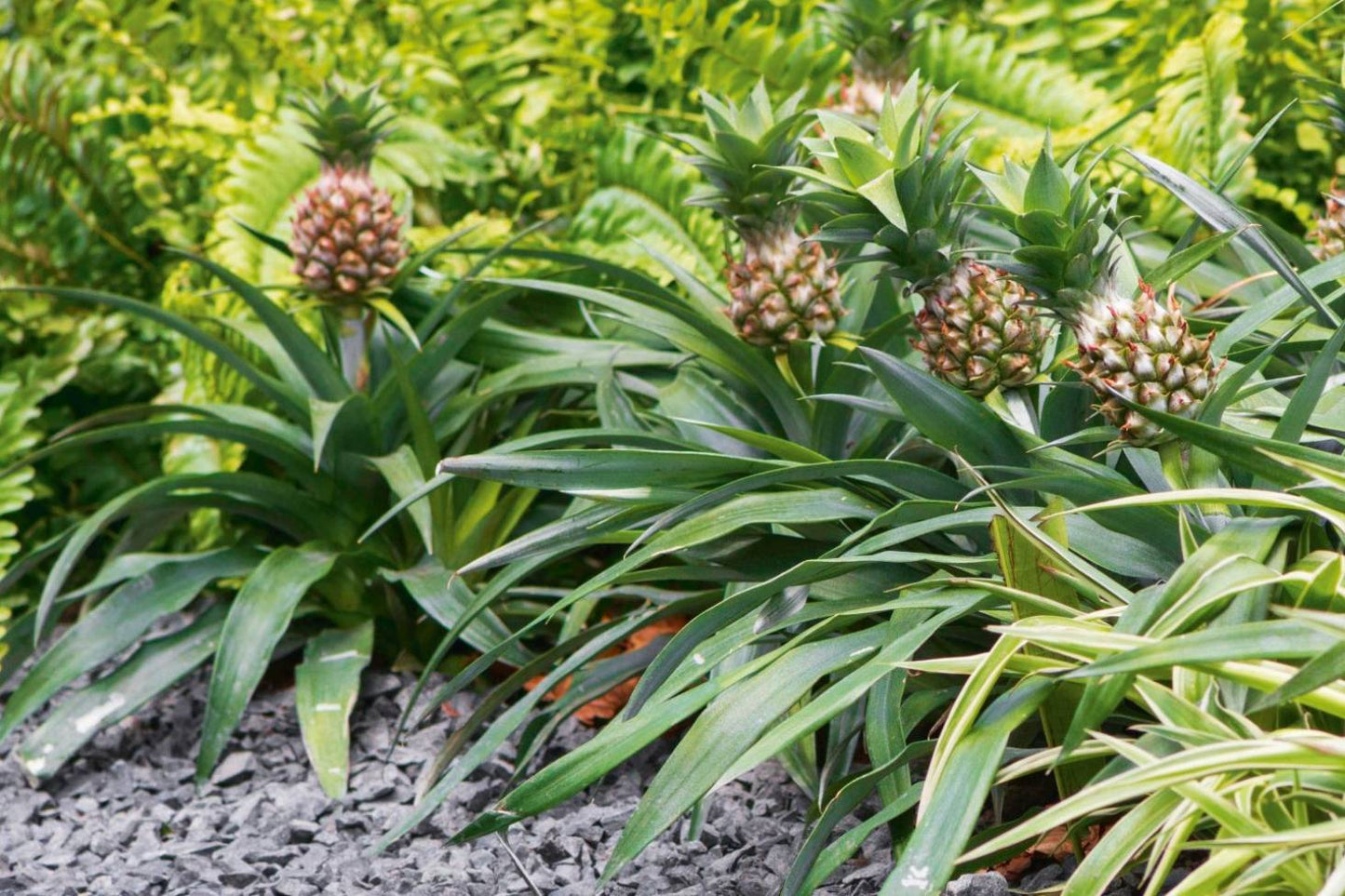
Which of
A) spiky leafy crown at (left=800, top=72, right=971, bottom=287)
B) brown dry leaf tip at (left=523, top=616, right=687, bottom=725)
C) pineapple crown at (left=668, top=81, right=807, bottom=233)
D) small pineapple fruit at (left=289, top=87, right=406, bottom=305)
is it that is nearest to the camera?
spiky leafy crown at (left=800, top=72, right=971, bottom=287)

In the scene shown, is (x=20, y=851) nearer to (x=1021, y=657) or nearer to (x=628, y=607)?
(x=628, y=607)

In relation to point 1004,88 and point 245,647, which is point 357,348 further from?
point 1004,88

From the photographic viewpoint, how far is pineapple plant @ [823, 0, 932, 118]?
105 inches

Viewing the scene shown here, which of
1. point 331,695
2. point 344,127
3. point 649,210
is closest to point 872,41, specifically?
point 649,210

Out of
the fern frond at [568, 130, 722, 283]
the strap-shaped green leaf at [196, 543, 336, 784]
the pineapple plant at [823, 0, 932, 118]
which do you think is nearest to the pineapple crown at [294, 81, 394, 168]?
the fern frond at [568, 130, 722, 283]

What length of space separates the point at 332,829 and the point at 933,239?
130 centimetres

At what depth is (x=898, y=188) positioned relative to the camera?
5.65ft

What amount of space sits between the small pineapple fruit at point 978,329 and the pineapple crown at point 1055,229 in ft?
0.29

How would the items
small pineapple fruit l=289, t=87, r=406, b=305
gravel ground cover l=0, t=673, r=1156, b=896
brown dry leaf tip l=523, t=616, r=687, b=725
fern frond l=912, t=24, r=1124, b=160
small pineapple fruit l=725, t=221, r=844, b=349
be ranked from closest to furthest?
1. gravel ground cover l=0, t=673, r=1156, b=896
2. small pineapple fruit l=725, t=221, r=844, b=349
3. brown dry leaf tip l=523, t=616, r=687, b=725
4. small pineapple fruit l=289, t=87, r=406, b=305
5. fern frond l=912, t=24, r=1124, b=160

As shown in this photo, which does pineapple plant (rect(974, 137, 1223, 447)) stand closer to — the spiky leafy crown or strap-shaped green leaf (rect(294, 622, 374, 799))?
the spiky leafy crown

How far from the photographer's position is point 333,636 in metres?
2.50

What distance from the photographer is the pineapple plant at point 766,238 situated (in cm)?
204

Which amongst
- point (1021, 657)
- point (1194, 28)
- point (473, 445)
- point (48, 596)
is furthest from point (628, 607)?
point (1194, 28)

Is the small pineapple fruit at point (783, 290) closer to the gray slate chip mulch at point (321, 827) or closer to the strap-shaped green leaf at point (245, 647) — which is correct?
the gray slate chip mulch at point (321, 827)
